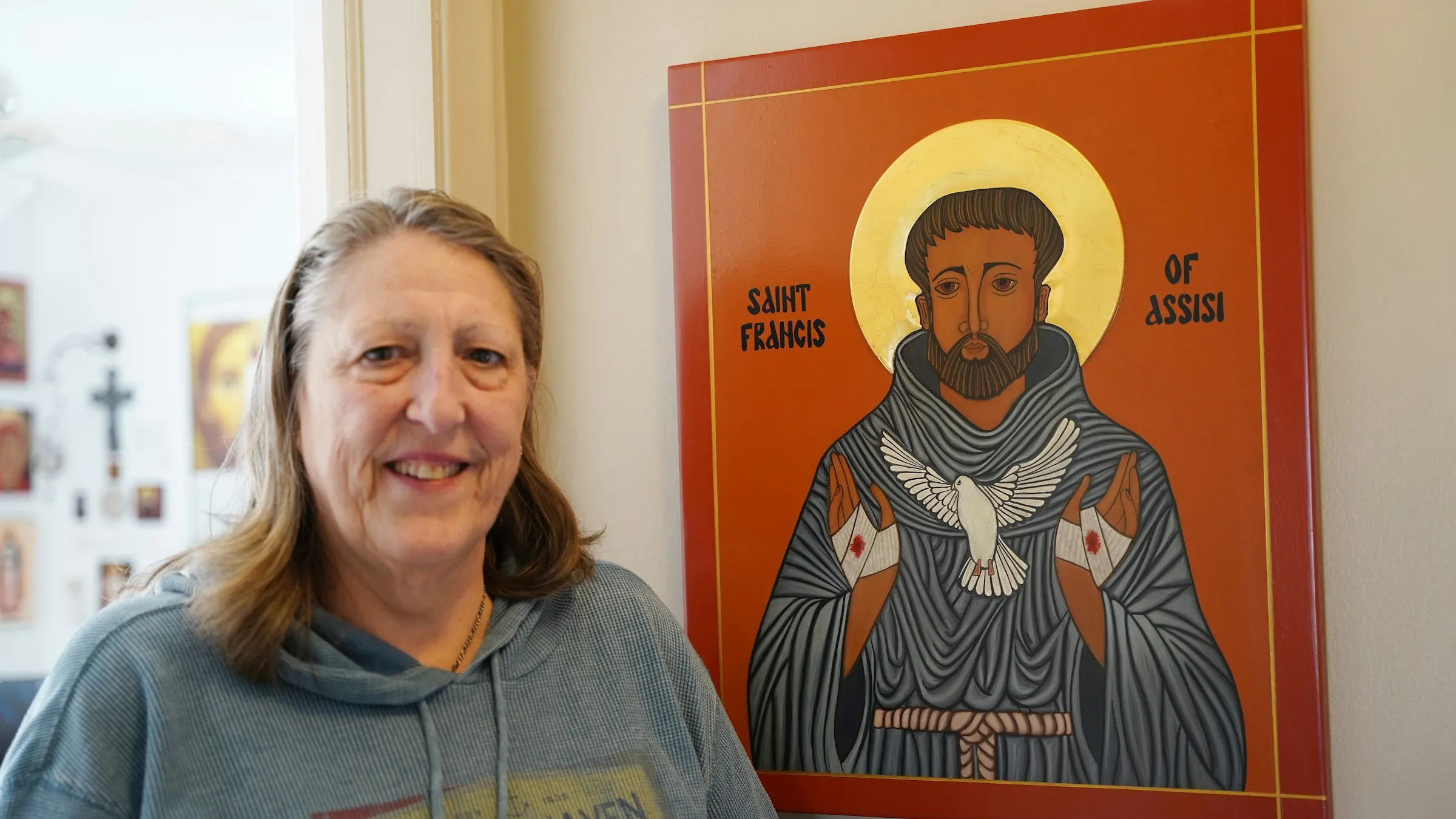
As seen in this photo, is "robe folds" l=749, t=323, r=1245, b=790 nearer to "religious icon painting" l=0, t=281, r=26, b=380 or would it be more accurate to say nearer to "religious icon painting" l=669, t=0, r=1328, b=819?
"religious icon painting" l=669, t=0, r=1328, b=819

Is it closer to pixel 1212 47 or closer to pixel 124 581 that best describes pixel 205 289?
pixel 124 581

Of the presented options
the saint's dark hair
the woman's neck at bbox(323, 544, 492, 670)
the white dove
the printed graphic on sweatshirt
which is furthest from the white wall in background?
the white dove

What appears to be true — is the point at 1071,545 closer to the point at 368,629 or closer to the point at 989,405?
the point at 989,405

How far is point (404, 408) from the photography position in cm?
105

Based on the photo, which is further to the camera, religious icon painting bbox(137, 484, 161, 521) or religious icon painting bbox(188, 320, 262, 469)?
religious icon painting bbox(188, 320, 262, 469)

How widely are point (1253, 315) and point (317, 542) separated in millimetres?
1178

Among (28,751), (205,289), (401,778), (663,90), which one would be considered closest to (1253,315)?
(663,90)

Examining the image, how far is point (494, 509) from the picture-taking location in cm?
113

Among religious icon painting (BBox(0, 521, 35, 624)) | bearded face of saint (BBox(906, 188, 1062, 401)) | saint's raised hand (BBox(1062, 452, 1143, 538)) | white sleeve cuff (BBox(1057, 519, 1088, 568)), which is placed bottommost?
religious icon painting (BBox(0, 521, 35, 624))

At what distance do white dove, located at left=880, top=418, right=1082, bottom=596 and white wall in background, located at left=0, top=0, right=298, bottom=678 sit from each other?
1.29 metres

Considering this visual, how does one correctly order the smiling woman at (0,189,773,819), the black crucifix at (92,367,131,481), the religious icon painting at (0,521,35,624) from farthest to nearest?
the black crucifix at (92,367,131,481) → the religious icon painting at (0,521,35,624) → the smiling woman at (0,189,773,819)

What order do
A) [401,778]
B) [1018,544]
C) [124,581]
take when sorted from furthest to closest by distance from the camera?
[1018,544]
[124,581]
[401,778]

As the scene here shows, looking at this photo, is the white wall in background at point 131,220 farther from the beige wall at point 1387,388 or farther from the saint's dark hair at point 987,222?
the beige wall at point 1387,388

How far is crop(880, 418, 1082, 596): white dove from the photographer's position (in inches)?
52.1
